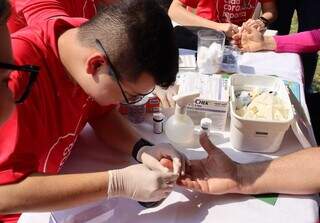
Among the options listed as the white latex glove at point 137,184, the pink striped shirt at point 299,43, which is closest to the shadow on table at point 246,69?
the pink striped shirt at point 299,43

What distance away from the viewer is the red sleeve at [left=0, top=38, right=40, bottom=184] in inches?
39.8

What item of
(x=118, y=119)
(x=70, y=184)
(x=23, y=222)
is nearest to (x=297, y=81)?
(x=118, y=119)

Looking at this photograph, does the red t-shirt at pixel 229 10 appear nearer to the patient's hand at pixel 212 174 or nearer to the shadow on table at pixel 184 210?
the patient's hand at pixel 212 174

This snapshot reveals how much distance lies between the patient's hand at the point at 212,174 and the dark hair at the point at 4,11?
0.67 metres

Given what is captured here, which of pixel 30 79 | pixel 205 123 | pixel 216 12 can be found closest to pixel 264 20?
pixel 216 12

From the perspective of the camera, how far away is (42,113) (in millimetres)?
1138

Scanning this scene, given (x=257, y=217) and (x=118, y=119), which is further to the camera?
(x=118, y=119)

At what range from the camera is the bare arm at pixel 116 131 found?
136 centimetres

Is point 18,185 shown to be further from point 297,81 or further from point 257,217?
point 297,81

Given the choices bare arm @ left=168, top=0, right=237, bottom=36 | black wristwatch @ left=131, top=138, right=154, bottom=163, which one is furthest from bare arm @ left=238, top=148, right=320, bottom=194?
bare arm @ left=168, top=0, right=237, bottom=36

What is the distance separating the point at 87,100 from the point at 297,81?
98cm

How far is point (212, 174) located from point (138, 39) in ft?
1.56

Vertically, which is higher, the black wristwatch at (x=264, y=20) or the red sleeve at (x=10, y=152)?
the red sleeve at (x=10, y=152)

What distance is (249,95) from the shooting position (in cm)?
147
